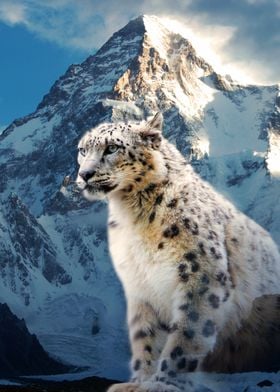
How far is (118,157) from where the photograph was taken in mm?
6527

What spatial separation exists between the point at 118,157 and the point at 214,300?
146 cm

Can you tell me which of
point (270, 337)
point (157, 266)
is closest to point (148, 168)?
point (157, 266)

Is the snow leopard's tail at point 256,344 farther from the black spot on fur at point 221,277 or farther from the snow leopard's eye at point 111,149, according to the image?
the snow leopard's eye at point 111,149

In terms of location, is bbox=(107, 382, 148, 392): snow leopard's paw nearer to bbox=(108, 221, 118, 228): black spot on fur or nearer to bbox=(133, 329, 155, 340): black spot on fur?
bbox=(133, 329, 155, 340): black spot on fur

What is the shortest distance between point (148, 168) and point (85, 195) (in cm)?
60

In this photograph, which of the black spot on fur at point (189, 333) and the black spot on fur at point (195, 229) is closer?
the black spot on fur at point (189, 333)

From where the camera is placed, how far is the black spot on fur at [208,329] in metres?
6.04

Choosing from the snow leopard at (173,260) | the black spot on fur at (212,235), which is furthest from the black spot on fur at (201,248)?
the black spot on fur at (212,235)

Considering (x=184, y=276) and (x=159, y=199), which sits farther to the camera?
(x=159, y=199)

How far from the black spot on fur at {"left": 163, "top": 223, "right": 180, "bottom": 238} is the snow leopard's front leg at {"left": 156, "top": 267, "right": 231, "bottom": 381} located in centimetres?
45

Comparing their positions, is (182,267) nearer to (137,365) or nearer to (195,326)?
(195,326)

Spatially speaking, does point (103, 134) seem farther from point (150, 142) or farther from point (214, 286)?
point (214, 286)

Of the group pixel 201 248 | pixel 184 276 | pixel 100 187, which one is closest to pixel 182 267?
pixel 184 276

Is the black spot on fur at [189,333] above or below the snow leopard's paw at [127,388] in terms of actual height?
above
